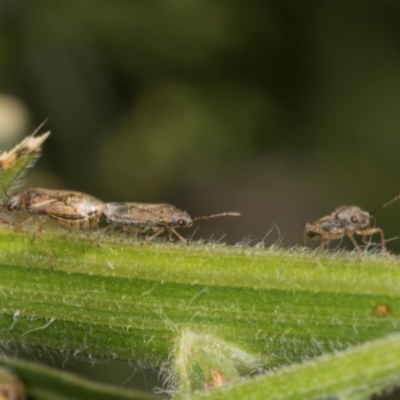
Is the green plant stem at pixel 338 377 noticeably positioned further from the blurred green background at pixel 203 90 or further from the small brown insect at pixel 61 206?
the blurred green background at pixel 203 90

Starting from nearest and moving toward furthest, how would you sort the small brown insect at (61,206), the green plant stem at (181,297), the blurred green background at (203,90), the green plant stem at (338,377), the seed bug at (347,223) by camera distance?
the green plant stem at (338,377) < the green plant stem at (181,297) < the small brown insect at (61,206) < the seed bug at (347,223) < the blurred green background at (203,90)

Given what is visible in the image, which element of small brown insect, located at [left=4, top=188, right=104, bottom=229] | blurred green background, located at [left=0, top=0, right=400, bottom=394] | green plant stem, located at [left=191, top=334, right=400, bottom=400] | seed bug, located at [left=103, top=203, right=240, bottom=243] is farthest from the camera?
blurred green background, located at [left=0, top=0, right=400, bottom=394]

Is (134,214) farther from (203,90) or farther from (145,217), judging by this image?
(203,90)

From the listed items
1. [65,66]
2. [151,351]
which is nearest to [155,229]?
[151,351]

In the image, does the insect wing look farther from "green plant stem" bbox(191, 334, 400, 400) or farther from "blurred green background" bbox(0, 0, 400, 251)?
Result: "blurred green background" bbox(0, 0, 400, 251)

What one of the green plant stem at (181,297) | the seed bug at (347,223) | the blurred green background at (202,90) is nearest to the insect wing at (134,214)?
the green plant stem at (181,297)

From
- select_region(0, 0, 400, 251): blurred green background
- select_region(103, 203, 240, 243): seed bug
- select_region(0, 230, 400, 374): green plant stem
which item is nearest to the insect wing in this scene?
select_region(103, 203, 240, 243): seed bug
